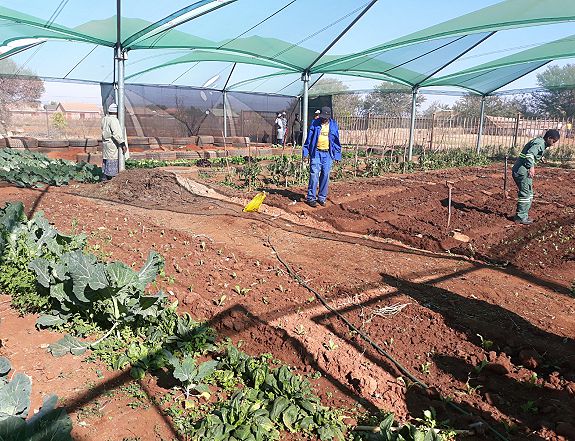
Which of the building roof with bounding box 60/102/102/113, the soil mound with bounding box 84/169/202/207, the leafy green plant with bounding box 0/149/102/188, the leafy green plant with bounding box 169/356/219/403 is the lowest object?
the leafy green plant with bounding box 169/356/219/403

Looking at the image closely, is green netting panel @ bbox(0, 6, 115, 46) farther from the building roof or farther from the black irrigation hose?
the building roof

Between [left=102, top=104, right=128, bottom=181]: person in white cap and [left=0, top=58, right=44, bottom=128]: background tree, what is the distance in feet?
26.3

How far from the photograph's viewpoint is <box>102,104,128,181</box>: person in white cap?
31.6 ft

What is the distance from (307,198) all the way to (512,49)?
8.51 m

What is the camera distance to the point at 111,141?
965 cm

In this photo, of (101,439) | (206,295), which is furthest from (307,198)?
(101,439)

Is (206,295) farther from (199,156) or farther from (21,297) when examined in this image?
(199,156)

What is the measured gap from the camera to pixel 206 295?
409 cm

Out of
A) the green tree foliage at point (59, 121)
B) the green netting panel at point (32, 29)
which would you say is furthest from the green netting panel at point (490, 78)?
the green tree foliage at point (59, 121)

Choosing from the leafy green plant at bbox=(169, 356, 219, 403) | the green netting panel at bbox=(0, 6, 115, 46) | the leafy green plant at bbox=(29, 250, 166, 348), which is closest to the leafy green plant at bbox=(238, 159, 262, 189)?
the green netting panel at bbox=(0, 6, 115, 46)

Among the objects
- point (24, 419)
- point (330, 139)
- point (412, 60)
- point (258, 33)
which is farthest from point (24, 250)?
point (412, 60)

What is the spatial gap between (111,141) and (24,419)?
840cm

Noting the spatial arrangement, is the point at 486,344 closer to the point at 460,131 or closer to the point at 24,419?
the point at 24,419

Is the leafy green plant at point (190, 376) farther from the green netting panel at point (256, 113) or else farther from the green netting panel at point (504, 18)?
the green netting panel at point (256, 113)
